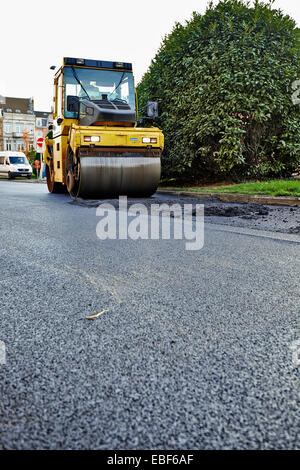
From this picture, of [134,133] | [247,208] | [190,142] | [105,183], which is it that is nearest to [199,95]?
[190,142]

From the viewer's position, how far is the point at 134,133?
33.1 feet

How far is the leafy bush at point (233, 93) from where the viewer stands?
41.4 feet

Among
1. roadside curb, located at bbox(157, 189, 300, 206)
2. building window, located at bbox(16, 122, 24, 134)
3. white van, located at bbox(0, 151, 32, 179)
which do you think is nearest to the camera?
roadside curb, located at bbox(157, 189, 300, 206)

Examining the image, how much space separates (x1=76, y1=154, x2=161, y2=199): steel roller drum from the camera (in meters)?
9.68

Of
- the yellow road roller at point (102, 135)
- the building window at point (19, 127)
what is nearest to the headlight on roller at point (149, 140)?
the yellow road roller at point (102, 135)

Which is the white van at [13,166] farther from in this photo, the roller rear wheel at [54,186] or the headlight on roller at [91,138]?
the headlight on roller at [91,138]

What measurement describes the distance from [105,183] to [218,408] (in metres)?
8.70

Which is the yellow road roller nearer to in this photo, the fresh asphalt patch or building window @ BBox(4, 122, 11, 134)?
the fresh asphalt patch

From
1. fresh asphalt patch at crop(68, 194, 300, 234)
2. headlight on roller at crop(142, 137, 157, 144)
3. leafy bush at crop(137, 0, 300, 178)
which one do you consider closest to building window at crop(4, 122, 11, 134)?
leafy bush at crop(137, 0, 300, 178)

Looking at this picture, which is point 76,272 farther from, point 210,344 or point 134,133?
point 134,133

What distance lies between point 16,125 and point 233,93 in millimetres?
68009

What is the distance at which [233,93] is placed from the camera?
1263cm

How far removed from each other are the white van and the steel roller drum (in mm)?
24527

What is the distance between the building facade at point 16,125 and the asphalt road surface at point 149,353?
72.5 meters
